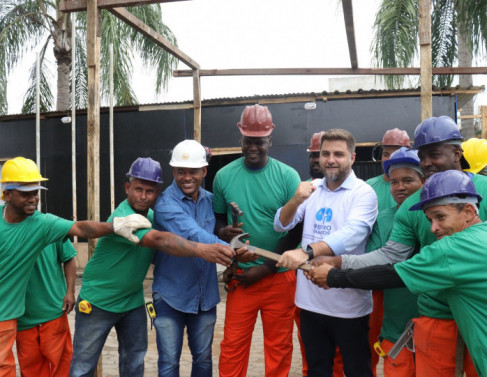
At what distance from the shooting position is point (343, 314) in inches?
126

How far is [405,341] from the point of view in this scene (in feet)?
10.1

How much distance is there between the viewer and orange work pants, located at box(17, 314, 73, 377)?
3826mm

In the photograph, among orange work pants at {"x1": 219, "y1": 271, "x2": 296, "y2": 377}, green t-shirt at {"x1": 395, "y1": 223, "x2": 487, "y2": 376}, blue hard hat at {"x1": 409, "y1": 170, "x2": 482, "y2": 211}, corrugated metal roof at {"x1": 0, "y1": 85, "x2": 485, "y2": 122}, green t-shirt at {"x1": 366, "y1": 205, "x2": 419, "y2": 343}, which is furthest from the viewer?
corrugated metal roof at {"x1": 0, "y1": 85, "x2": 485, "y2": 122}

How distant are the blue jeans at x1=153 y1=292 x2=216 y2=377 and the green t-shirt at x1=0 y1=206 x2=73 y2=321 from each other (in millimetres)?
878

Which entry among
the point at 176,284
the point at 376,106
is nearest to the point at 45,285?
the point at 176,284

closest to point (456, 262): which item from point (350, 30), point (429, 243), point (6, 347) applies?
point (429, 243)

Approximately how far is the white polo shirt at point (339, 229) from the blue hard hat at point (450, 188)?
2.37 feet

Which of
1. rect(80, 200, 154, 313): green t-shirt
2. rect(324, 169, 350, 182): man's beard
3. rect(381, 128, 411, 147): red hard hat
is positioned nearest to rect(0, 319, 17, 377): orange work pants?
rect(80, 200, 154, 313): green t-shirt

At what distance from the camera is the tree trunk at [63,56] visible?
1460 centimetres

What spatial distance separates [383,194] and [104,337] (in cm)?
246

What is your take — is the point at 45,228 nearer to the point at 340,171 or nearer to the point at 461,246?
the point at 340,171

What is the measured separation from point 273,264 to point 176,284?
728 millimetres

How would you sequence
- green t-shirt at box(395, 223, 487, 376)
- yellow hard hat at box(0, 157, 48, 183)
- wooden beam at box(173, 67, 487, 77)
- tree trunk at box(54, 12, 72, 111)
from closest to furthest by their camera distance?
green t-shirt at box(395, 223, 487, 376) < yellow hard hat at box(0, 157, 48, 183) < wooden beam at box(173, 67, 487, 77) < tree trunk at box(54, 12, 72, 111)

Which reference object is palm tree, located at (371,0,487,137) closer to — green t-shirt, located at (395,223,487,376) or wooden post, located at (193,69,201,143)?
wooden post, located at (193,69,201,143)
